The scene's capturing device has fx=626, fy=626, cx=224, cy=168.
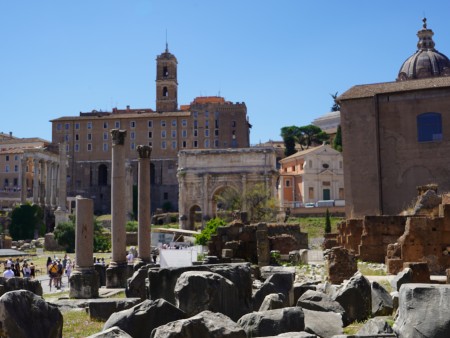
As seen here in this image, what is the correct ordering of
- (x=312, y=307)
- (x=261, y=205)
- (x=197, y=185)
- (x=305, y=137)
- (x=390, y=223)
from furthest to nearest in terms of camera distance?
1. (x=305, y=137)
2. (x=197, y=185)
3. (x=261, y=205)
4. (x=390, y=223)
5. (x=312, y=307)

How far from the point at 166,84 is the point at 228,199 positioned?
141ft

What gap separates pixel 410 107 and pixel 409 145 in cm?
198

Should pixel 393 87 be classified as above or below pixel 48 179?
above

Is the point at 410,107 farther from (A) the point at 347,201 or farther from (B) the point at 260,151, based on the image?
(B) the point at 260,151

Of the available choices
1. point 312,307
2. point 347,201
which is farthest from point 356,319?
point 347,201

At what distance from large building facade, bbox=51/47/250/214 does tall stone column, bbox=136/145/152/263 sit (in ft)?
216

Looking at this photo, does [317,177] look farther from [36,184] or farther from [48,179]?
[48,179]

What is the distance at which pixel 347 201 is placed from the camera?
3253cm

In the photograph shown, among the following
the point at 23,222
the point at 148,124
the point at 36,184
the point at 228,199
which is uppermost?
the point at 148,124

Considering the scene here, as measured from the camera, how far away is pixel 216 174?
194 feet

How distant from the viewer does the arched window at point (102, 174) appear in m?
90.2

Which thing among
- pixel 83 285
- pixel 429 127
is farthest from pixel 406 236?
pixel 429 127

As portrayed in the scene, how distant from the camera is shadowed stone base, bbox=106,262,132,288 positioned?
1789cm

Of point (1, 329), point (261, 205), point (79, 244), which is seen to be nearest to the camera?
point (1, 329)
